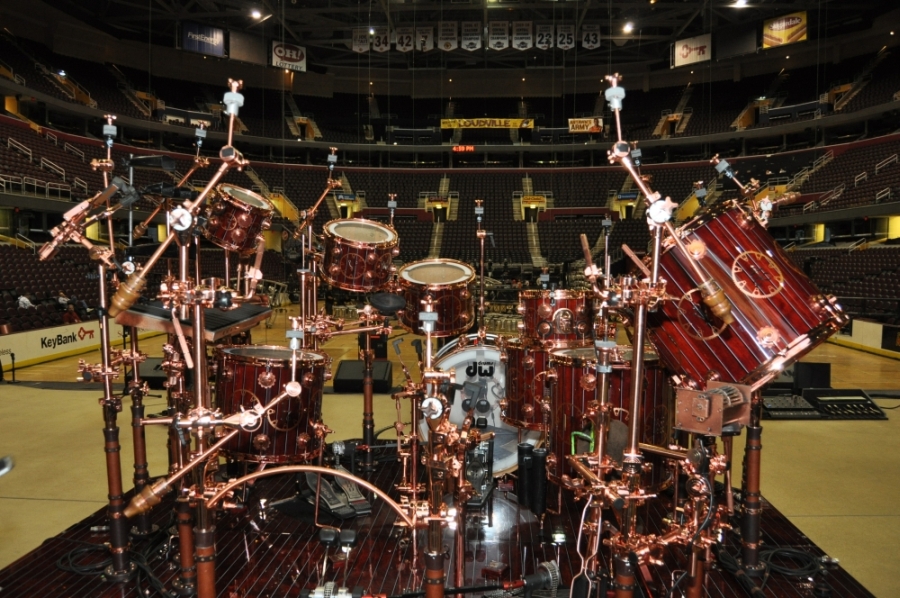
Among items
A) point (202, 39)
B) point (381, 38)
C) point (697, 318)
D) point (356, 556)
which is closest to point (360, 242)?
point (356, 556)

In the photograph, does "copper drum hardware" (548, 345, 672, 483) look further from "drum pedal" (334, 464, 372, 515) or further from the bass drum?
"drum pedal" (334, 464, 372, 515)

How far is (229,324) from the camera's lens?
2.67 m

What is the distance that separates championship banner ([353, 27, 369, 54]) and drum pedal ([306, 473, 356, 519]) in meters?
17.8

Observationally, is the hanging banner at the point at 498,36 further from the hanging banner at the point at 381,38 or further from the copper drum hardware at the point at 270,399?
the copper drum hardware at the point at 270,399

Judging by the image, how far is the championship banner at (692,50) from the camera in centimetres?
2211

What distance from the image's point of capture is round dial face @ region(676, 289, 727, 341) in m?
2.43

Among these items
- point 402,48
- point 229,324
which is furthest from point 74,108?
point 229,324

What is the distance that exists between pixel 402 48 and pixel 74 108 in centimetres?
1140

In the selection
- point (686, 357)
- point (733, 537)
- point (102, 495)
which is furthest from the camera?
point (102, 495)

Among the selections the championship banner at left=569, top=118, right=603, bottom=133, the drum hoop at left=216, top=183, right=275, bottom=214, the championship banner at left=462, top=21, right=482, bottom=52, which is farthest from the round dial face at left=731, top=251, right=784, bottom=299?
the championship banner at left=569, top=118, right=603, bottom=133

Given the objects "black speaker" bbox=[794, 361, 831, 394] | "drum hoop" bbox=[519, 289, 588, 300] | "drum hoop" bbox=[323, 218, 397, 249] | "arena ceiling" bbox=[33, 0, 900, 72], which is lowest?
"black speaker" bbox=[794, 361, 831, 394]

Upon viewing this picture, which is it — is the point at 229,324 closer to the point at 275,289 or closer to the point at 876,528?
the point at 876,528

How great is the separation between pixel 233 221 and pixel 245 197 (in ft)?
1.43

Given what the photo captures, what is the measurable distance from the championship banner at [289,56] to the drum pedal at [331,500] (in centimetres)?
2120
